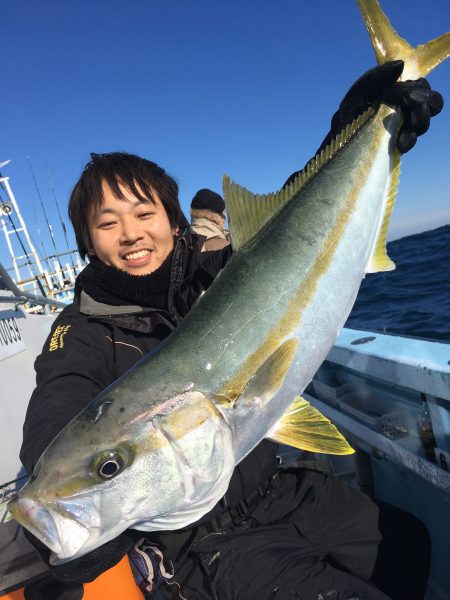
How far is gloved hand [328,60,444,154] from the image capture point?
8.04 feet

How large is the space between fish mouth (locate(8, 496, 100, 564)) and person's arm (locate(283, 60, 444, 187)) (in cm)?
209

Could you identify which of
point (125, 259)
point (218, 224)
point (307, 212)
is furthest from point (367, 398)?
point (218, 224)

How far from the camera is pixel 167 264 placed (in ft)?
8.55

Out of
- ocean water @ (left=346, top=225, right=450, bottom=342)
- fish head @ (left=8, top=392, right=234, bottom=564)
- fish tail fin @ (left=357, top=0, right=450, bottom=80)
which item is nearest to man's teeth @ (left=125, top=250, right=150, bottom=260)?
fish head @ (left=8, top=392, right=234, bottom=564)

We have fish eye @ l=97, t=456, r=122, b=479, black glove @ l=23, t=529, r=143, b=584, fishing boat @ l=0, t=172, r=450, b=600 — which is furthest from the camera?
fishing boat @ l=0, t=172, r=450, b=600

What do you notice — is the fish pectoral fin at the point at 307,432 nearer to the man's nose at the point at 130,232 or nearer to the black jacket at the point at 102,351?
the black jacket at the point at 102,351

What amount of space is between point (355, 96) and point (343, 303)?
1.75 metres

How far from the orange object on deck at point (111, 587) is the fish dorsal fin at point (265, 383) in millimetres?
1141

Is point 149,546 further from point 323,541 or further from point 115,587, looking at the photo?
point 323,541

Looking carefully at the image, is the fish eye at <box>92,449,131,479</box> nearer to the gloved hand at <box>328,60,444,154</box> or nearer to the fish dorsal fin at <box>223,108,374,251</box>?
the fish dorsal fin at <box>223,108,374,251</box>

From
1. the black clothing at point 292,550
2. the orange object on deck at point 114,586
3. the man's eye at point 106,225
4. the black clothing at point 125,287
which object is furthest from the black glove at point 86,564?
the man's eye at point 106,225

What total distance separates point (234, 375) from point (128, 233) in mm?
1194

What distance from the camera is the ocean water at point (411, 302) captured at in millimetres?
9000

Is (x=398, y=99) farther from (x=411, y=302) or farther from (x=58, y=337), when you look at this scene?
(x=411, y=302)
